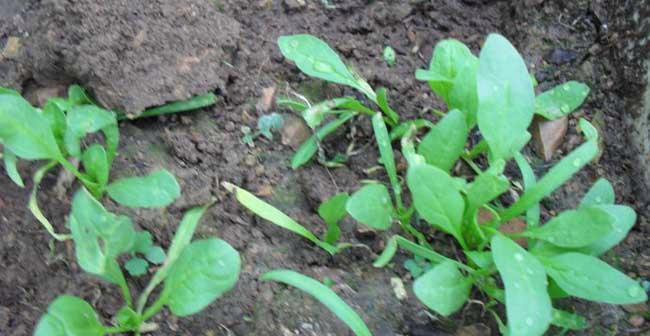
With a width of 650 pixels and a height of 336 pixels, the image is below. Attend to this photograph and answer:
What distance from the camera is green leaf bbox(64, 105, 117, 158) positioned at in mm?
1373

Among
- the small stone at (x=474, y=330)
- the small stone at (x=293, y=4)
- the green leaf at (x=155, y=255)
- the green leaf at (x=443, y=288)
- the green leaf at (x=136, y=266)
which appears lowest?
the small stone at (x=474, y=330)

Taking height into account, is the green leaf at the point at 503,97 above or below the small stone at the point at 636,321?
above

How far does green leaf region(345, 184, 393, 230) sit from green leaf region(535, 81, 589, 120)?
1.36 feet

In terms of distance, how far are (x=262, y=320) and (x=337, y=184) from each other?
1.07 feet

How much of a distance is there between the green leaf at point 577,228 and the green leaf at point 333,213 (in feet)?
1.09

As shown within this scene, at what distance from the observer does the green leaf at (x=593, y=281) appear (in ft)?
3.92

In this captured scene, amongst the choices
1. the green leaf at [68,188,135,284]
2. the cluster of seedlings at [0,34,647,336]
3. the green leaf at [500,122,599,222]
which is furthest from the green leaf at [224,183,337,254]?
the green leaf at [500,122,599,222]

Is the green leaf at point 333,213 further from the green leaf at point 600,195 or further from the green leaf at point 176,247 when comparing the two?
the green leaf at point 600,195

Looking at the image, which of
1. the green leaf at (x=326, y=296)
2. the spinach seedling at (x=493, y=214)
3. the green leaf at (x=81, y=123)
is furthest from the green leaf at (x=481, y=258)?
the green leaf at (x=81, y=123)

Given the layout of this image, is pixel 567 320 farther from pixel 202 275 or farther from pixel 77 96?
pixel 77 96

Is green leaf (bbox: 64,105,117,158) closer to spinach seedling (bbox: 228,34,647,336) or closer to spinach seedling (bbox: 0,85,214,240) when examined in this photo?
spinach seedling (bbox: 0,85,214,240)

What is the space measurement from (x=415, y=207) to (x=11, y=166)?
749mm

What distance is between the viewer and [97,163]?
1.35 meters

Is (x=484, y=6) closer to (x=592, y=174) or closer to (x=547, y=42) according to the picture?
(x=547, y=42)
